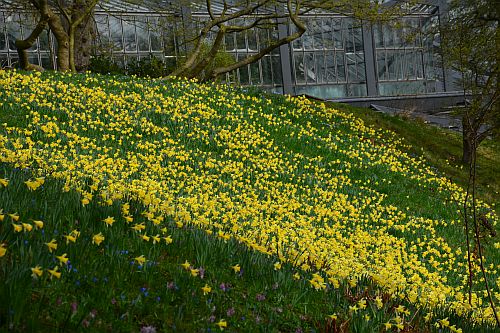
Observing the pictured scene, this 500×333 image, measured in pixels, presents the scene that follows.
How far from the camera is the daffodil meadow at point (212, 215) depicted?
3.04 metres

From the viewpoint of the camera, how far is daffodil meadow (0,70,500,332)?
3035mm

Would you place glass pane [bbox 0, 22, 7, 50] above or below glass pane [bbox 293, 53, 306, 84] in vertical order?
above

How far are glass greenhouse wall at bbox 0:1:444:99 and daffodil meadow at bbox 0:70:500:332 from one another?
2052 cm

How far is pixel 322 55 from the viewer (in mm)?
39219

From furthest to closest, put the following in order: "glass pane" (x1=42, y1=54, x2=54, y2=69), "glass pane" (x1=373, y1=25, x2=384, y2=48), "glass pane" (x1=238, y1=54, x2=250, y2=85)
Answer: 1. "glass pane" (x1=373, y1=25, x2=384, y2=48)
2. "glass pane" (x1=238, y1=54, x2=250, y2=85)
3. "glass pane" (x1=42, y1=54, x2=54, y2=69)

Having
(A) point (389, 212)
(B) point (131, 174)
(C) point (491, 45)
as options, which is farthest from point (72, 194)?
(C) point (491, 45)

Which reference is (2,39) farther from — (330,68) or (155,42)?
(330,68)

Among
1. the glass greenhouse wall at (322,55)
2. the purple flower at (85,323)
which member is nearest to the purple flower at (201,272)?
the purple flower at (85,323)

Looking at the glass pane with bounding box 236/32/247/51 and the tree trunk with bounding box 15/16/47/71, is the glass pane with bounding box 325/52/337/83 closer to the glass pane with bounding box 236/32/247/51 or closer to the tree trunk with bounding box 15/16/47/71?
the glass pane with bounding box 236/32/247/51

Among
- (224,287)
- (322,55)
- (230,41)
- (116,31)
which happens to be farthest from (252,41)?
(224,287)

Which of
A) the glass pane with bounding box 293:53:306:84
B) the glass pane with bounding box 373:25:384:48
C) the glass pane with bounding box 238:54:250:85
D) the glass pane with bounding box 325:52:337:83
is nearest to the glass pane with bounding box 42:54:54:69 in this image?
the glass pane with bounding box 238:54:250:85

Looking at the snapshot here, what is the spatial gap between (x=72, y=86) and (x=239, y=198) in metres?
7.17

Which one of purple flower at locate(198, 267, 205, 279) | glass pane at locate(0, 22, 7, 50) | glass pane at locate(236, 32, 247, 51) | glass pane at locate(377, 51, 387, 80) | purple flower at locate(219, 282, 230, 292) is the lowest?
purple flower at locate(219, 282, 230, 292)

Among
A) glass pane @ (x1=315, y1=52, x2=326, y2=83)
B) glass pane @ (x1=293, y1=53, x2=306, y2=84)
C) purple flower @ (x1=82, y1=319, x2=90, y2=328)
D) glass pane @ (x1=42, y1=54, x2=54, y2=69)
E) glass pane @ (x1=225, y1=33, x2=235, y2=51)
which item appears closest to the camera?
purple flower @ (x1=82, y1=319, x2=90, y2=328)
